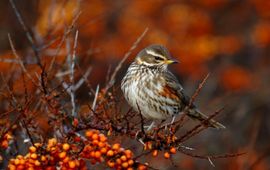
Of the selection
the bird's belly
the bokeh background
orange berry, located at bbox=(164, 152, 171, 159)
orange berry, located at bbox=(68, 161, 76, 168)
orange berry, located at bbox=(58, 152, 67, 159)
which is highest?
orange berry, located at bbox=(58, 152, 67, 159)

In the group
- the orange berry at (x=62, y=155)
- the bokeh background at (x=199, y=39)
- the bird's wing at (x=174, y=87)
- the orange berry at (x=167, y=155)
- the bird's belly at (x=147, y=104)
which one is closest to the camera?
the orange berry at (x=62, y=155)

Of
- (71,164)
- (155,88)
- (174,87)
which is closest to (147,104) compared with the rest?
(155,88)

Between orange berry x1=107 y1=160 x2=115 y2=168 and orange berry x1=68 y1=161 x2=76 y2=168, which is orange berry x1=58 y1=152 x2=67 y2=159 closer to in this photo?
orange berry x1=68 y1=161 x2=76 y2=168

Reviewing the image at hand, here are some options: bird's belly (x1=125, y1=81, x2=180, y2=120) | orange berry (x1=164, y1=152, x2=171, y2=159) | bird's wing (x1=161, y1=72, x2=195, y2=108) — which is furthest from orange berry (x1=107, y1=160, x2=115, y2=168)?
bird's wing (x1=161, y1=72, x2=195, y2=108)

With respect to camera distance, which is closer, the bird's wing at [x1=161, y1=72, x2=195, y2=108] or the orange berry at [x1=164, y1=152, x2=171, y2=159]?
the orange berry at [x1=164, y1=152, x2=171, y2=159]

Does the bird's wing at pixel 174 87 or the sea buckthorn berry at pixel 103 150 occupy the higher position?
the sea buckthorn berry at pixel 103 150

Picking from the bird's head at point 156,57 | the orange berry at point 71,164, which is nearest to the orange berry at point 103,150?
the orange berry at point 71,164

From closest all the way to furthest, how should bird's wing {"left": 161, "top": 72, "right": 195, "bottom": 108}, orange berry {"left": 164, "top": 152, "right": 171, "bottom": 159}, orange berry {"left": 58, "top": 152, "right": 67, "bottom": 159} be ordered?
orange berry {"left": 58, "top": 152, "right": 67, "bottom": 159}, orange berry {"left": 164, "top": 152, "right": 171, "bottom": 159}, bird's wing {"left": 161, "top": 72, "right": 195, "bottom": 108}

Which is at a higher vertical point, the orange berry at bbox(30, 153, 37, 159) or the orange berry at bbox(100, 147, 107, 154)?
the orange berry at bbox(30, 153, 37, 159)

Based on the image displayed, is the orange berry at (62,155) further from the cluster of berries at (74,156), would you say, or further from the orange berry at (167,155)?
the orange berry at (167,155)
